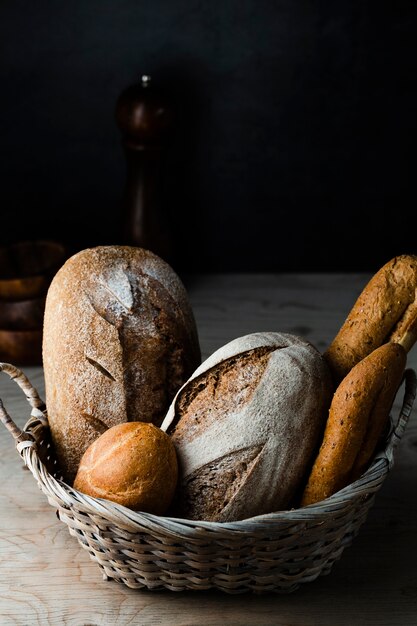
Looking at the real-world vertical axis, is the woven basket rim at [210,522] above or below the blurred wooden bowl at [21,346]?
Result: above

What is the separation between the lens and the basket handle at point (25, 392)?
92cm

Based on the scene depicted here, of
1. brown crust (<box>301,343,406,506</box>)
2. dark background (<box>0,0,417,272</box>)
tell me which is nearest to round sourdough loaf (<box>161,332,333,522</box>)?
brown crust (<box>301,343,406,506</box>)

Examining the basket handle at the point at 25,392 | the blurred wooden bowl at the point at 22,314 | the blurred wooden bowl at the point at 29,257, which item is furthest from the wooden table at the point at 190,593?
the blurred wooden bowl at the point at 29,257

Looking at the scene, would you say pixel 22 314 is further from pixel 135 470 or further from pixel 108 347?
pixel 135 470

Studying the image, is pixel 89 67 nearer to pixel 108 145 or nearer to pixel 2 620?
pixel 108 145

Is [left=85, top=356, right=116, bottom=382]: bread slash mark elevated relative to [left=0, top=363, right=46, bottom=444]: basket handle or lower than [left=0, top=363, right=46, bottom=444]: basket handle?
elevated

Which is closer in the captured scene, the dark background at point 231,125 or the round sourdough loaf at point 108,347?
the round sourdough loaf at point 108,347

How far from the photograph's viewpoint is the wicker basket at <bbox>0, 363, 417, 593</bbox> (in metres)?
0.78

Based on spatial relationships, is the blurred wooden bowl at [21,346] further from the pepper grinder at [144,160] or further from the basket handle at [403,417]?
the basket handle at [403,417]

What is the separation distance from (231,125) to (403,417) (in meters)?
0.92

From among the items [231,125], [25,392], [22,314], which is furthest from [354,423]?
[231,125]

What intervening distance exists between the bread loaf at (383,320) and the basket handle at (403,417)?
53 millimetres

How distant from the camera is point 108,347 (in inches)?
38.2

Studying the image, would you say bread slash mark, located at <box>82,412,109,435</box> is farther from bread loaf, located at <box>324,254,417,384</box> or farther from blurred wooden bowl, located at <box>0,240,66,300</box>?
blurred wooden bowl, located at <box>0,240,66,300</box>
